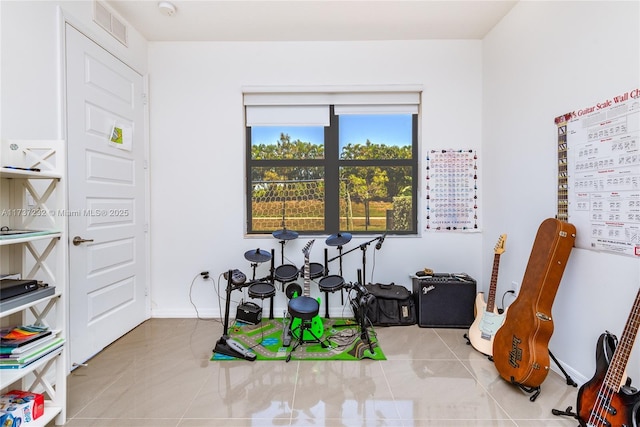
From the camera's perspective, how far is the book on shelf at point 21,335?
1380 mm

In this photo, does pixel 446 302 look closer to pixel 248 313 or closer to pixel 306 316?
pixel 306 316

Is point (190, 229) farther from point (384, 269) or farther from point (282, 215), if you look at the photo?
point (384, 269)

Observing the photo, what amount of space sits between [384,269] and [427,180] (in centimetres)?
109

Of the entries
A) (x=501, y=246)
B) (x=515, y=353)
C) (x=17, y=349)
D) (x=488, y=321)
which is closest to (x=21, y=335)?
(x=17, y=349)

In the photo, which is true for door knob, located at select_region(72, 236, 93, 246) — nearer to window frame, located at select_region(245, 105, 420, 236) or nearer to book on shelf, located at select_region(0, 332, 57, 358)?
book on shelf, located at select_region(0, 332, 57, 358)

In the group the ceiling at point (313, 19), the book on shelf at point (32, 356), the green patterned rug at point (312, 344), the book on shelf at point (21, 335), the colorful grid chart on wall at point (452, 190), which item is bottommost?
the green patterned rug at point (312, 344)

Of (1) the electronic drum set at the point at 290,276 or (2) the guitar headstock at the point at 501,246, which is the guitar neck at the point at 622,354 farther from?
(1) the electronic drum set at the point at 290,276

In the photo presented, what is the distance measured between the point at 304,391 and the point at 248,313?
1119 millimetres

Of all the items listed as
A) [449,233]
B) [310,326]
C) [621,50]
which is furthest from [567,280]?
[310,326]

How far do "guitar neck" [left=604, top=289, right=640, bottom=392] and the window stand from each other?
1.90 meters

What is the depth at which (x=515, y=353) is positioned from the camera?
184 centimetres

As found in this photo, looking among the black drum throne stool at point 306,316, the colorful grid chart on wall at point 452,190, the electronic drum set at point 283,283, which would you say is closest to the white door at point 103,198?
the electronic drum set at point 283,283

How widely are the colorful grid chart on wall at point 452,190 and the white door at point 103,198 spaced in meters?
3.08

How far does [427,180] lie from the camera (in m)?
3.07
